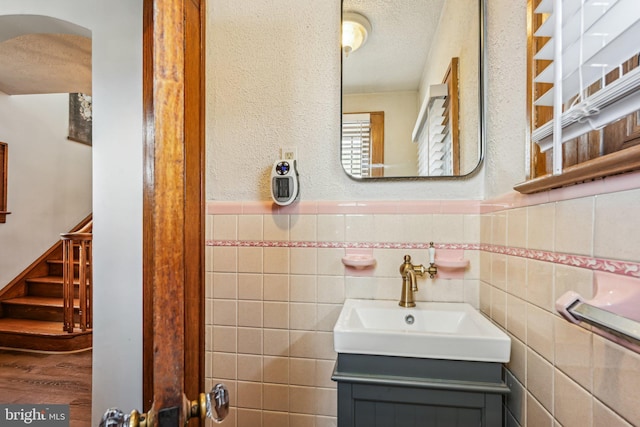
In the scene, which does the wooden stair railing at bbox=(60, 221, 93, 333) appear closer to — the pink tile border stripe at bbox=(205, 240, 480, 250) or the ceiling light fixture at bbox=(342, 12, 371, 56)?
the pink tile border stripe at bbox=(205, 240, 480, 250)

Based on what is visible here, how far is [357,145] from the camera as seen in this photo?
1.32 meters

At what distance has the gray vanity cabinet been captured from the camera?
0.86 metres

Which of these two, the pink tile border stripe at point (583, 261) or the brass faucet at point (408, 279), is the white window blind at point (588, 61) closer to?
the pink tile border stripe at point (583, 261)

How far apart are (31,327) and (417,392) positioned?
12.2 ft

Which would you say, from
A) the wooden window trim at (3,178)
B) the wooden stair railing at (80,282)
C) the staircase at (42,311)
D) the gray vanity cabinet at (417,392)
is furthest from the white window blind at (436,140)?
the wooden window trim at (3,178)

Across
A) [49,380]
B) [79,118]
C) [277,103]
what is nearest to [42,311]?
[49,380]

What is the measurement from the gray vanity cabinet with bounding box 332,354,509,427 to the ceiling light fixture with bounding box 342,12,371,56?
3.95 ft

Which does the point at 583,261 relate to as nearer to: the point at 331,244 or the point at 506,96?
the point at 506,96

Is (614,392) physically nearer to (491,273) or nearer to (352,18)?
(491,273)

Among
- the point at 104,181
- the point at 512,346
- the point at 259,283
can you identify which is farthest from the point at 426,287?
the point at 104,181

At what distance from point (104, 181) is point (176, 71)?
119cm

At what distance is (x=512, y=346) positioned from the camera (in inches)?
37.6

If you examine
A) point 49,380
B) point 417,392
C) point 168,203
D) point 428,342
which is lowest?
point 49,380

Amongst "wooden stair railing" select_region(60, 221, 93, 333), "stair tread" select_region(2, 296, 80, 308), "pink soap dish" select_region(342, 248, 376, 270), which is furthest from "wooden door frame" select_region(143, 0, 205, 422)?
"stair tread" select_region(2, 296, 80, 308)
